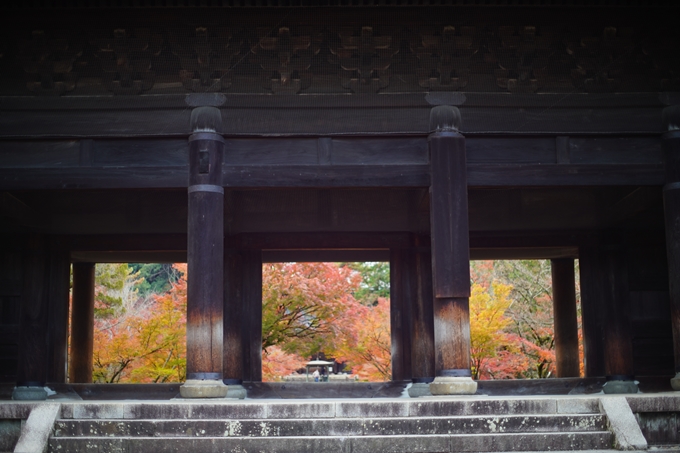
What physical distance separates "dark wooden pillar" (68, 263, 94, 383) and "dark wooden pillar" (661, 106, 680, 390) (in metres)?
10.5

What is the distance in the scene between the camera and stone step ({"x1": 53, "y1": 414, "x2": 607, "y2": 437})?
24.9 ft

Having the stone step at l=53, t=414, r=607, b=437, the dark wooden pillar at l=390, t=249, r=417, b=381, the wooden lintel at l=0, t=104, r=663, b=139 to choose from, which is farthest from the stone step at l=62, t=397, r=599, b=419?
the dark wooden pillar at l=390, t=249, r=417, b=381

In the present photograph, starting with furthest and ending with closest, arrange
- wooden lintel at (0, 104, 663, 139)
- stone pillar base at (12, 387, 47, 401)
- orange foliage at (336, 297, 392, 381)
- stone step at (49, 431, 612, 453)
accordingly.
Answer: orange foliage at (336, 297, 392, 381) < stone pillar base at (12, 387, 47, 401) < wooden lintel at (0, 104, 663, 139) < stone step at (49, 431, 612, 453)

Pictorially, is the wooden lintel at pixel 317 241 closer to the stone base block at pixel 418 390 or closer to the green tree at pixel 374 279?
the stone base block at pixel 418 390

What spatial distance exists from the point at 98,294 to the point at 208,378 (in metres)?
10.9

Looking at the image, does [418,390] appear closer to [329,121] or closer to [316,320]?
[329,121]

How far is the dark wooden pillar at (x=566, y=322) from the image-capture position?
15211 millimetres

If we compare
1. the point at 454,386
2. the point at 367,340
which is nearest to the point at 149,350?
the point at 367,340

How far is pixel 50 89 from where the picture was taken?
1025 centimetres

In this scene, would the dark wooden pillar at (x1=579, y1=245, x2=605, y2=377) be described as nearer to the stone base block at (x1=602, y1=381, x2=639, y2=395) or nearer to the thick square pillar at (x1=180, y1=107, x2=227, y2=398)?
the stone base block at (x1=602, y1=381, x2=639, y2=395)

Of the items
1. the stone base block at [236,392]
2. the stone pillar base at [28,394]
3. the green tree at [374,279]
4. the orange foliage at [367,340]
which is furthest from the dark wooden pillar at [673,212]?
the green tree at [374,279]

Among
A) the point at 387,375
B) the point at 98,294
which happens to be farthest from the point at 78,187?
the point at 387,375

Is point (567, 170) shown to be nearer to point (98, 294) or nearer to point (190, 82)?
point (190, 82)

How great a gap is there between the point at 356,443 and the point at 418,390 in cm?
534
